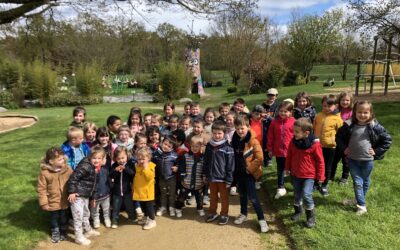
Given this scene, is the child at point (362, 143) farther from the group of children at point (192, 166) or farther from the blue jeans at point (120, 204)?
the blue jeans at point (120, 204)

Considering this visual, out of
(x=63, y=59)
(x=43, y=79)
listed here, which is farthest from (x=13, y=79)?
(x=63, y=59)

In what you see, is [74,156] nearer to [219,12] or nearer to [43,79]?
[219,12]

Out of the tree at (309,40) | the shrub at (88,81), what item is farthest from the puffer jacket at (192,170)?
the tree at (309,40)

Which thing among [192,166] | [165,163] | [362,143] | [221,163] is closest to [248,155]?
[221,163]

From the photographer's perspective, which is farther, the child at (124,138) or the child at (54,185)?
the child at (124,138)

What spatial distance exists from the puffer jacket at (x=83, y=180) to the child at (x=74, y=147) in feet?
1.17

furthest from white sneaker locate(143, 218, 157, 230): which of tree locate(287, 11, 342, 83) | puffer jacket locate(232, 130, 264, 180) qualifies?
tree locate(287, 11, 342, 83)

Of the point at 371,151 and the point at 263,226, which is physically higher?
the point at 371,151

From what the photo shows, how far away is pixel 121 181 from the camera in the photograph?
492cm

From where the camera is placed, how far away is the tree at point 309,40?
41.2 metres

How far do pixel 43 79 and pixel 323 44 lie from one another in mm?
30641

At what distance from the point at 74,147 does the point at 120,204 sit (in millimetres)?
995

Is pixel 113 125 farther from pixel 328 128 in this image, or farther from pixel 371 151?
pixel 371 151

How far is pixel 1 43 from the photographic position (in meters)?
28.7
